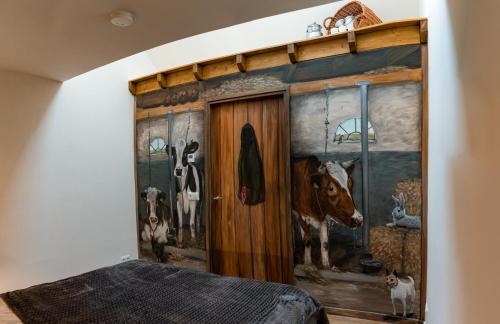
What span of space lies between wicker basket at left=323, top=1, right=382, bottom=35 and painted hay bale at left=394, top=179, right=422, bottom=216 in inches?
58.2

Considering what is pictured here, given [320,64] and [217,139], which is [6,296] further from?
[320,64]

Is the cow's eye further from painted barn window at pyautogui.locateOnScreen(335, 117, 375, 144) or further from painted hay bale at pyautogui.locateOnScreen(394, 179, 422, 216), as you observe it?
painted hay bale at pyautogui.locateOnScreen(394, 179, 422, 216)

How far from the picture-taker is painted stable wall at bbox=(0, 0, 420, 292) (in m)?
2.79

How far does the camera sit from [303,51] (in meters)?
2.93

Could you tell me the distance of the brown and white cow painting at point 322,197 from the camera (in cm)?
275

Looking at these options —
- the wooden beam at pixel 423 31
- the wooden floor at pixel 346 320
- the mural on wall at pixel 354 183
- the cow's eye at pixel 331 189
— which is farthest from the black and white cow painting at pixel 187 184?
the wooden beam at pixel 423 31

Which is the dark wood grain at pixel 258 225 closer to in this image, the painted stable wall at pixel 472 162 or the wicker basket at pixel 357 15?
the wicker basket at pixel 357 15

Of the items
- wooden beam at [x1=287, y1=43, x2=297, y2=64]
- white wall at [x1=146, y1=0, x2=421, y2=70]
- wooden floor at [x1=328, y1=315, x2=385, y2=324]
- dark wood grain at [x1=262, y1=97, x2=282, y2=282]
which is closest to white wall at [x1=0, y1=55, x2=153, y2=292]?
white wall at [x1=146, y1=0, x2=421, y2=70]

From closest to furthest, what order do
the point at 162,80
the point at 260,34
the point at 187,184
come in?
the point at 260,34, the point at 187,184, the point at 162,80

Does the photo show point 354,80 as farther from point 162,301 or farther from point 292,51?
point 162,301

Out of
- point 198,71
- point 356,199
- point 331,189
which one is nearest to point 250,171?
point 331,189

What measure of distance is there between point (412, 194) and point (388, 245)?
1.63ft

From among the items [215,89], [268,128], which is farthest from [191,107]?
[268,128]

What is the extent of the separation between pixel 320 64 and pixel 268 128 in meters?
0.83
